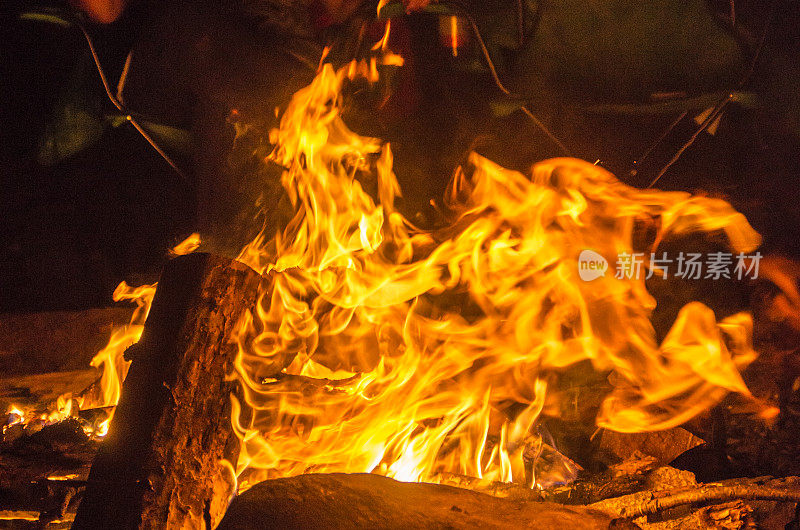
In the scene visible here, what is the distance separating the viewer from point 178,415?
8.61ft

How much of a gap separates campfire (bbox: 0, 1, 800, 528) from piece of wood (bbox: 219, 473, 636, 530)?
1 centimetres

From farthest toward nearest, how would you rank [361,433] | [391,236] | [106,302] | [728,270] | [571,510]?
[106,302] → [391,236] → [728,270] → [361,433] → [571,510]

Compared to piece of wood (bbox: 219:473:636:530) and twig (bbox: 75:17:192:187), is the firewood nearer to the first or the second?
piece of wood (bbox: 219:473:636:530)

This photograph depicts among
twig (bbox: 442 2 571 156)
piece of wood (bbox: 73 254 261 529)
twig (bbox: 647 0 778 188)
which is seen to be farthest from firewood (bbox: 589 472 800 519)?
twig (bbox: 442 2 571 156)

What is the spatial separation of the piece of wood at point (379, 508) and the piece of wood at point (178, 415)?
0.45 meters

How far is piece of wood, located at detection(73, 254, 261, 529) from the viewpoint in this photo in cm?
246

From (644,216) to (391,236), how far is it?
2292mm

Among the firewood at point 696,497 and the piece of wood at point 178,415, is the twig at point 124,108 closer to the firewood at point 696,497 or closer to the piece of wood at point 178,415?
the piece of wood at point 178,415

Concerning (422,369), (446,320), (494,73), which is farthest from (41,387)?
(494,73)

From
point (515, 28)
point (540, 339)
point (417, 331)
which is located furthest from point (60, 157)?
point (540, 339)

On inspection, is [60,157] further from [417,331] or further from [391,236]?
[417,331]

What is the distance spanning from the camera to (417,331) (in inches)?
166

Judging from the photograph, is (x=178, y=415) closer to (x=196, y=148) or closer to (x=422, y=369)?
(x=422, y=369)

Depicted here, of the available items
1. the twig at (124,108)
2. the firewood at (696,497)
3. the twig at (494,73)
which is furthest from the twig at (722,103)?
the twig at (124,108)
